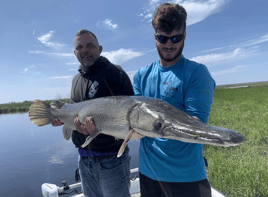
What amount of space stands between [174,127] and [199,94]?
0.56 meters

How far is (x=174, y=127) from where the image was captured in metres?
1.64

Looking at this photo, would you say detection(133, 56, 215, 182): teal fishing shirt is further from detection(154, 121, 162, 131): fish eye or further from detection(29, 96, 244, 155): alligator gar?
detection(154, 121, 162, 131): fish eye

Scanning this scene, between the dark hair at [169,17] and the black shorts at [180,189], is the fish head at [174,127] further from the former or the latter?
the dark hair at [169,17]

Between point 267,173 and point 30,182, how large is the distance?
12063mm

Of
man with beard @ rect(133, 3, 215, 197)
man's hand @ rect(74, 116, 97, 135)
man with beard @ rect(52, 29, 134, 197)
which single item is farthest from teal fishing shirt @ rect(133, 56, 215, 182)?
man's hand @ rect(74, 116, 97, 135)

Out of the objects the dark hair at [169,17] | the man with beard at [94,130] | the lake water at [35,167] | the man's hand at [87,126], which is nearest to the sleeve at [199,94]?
the dark hair at [169,17]

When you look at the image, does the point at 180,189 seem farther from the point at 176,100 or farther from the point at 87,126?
the point at 87,126

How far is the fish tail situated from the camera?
11.2 feet

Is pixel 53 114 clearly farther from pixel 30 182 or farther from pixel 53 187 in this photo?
pixel 30 182

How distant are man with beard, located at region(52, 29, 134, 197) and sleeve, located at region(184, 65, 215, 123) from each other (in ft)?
3.87

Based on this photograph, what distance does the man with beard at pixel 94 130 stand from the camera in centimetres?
262

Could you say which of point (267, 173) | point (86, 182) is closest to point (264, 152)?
point (267, 173)

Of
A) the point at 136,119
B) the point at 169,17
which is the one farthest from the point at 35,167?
the point at 169,17

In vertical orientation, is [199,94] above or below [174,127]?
above
